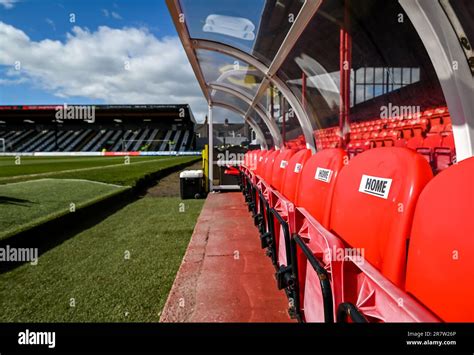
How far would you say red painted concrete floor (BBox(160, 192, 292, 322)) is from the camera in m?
2.00

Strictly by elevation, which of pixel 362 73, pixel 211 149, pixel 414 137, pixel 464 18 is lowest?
pixel 211 149

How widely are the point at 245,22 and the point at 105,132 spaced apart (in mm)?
48897

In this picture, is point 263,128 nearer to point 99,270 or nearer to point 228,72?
point 228,72

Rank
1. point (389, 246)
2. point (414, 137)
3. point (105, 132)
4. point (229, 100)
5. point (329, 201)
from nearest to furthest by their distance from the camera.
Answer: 1. point (389, 246)
2. point (329, 201)
3. point (414, 137)
4. point (229, 100)
5. point (105, 132)

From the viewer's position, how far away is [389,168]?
1096 mm

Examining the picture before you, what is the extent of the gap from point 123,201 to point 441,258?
687 cm

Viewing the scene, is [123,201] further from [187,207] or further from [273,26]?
[273,26]

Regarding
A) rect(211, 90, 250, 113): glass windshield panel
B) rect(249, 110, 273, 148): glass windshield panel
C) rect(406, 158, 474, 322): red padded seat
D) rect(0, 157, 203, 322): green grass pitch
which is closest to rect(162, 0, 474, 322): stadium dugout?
rect(406, 158, 474, 322): red padded seat

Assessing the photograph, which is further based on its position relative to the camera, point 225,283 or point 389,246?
point 225,283

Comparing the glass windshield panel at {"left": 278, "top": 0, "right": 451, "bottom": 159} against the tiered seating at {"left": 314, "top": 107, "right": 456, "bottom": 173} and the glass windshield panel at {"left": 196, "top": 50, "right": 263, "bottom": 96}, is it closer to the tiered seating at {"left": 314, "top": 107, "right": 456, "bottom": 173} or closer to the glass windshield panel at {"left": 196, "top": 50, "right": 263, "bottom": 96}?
the tiered seating at {"left": 314, "top": 107, "right": 456, "bottom": 173}

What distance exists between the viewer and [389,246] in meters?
1.01

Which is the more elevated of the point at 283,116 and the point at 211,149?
the point at 283,116

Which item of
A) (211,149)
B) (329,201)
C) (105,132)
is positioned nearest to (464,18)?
(329,201)

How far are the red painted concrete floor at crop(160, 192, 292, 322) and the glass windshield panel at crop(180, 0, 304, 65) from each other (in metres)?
2.48
